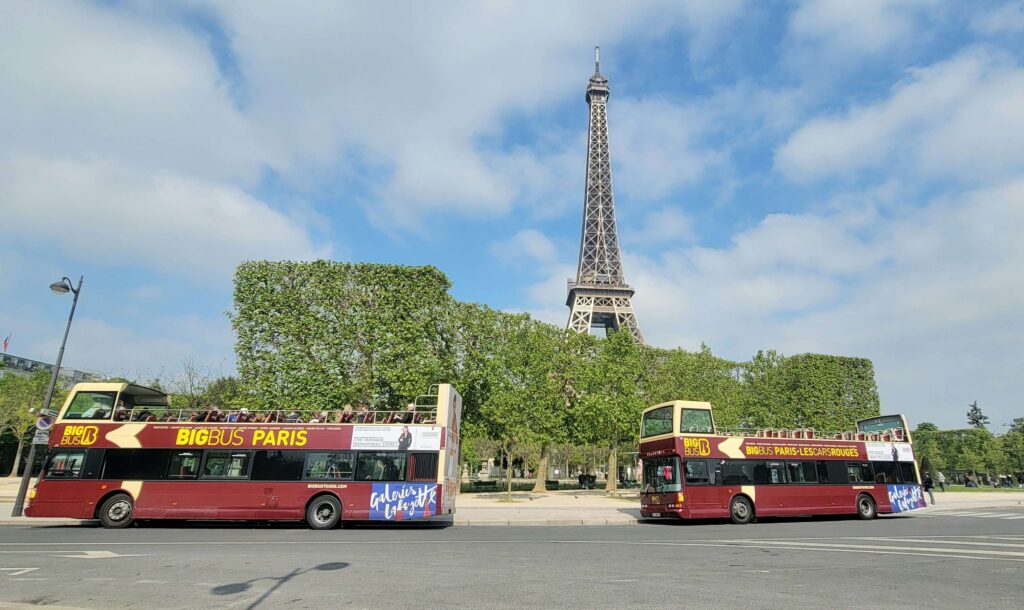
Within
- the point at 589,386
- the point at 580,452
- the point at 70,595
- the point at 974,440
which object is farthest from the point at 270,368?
the point at 974,440

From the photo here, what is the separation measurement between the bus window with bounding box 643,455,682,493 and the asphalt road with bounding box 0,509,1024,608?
158 inches

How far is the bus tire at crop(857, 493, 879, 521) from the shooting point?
21734 millimetres

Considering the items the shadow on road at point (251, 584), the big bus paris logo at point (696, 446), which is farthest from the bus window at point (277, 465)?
the big bus paris logo at point (696, 446)

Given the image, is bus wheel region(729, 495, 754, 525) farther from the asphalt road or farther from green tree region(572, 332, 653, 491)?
green tree region(572, 332, 653, 491)

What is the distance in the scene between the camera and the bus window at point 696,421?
20.2 meters

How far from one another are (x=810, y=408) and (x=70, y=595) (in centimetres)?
4993

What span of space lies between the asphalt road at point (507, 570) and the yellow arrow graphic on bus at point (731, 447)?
4635 mm

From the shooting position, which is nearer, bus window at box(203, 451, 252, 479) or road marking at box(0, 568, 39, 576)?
road marking at box(0, 568, 39, 576)

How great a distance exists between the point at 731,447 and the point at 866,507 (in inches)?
256

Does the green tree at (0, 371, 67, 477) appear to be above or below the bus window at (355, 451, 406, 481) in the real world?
above

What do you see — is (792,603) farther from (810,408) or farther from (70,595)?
(810,408)

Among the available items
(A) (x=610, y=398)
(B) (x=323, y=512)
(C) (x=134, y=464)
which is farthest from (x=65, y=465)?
(A) (x=610, y=398)

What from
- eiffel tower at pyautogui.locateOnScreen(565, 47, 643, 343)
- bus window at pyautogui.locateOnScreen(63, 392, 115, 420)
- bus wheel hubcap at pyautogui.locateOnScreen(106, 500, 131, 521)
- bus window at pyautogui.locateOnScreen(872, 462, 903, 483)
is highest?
eiffel tower at pyautogui.locateOnScreen(565, 47, 643, 343)

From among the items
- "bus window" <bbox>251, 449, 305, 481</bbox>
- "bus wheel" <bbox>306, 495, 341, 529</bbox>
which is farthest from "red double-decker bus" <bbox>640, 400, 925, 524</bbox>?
"bus window" <bbox>251, 449, 305, 481</bbox>
